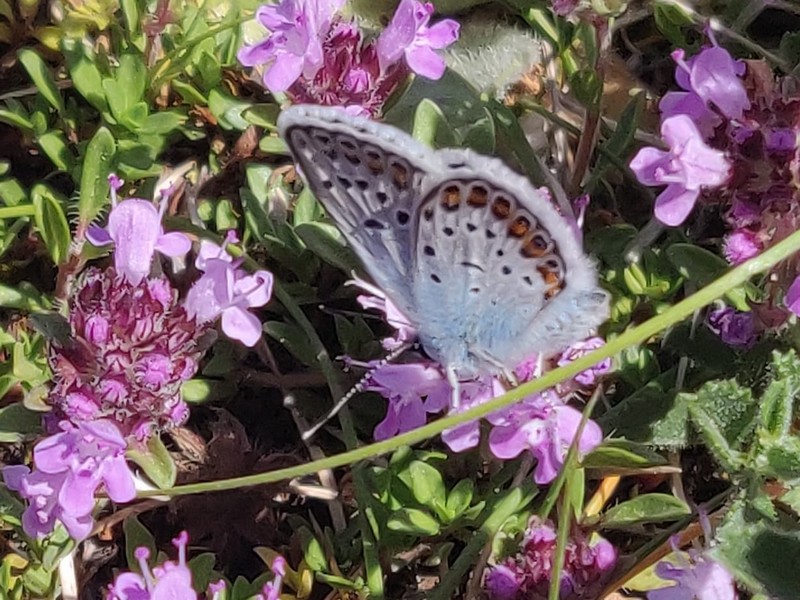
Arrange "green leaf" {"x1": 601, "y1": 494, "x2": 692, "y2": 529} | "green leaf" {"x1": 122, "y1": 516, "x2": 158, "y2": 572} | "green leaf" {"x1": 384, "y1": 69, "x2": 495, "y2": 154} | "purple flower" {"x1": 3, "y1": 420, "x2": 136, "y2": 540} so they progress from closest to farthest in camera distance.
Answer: "purple flower" {"x1": 3, "y1": 420, "x2": 136, "y2": 540} → "green leaf" {"x1": 601, "y1": 494, "x2": 692, "y2": 529} → "green leaf" {"x1": 122, "y1": 516, "x2": 158, "y2": 572} → "green leaf" {"x1": 384, "y1": 69, "x2": 495, "y2": 154}

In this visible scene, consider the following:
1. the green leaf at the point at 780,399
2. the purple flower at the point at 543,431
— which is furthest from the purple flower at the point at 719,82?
the purple flower at the point at 543,431

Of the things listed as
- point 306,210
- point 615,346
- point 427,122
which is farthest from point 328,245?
point 615,346

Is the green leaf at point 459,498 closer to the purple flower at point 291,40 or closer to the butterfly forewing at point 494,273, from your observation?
the butterfly forewing at point 494,273

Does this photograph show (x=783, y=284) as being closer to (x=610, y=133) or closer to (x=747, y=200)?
(x=747, y=200)

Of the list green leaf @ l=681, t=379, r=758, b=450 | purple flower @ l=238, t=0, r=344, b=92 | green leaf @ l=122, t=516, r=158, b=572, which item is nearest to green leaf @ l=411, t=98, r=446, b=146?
purple flower @ l=238, t=0, r=344, b=92

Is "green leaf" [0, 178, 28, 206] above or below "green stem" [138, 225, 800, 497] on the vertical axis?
below

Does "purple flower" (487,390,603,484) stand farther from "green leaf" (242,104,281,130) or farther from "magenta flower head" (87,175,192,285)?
"green leaf" (242,104,281,130)
